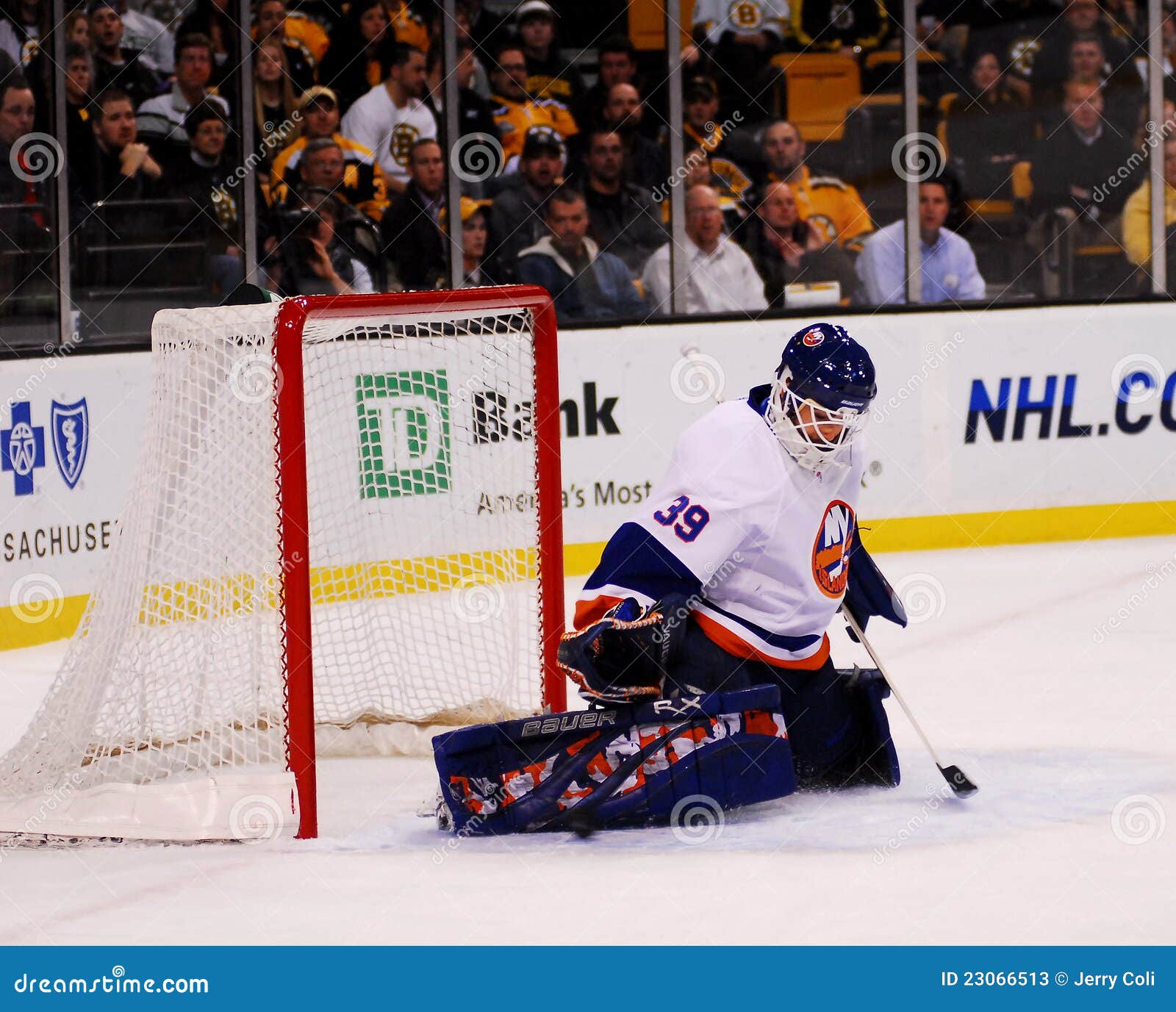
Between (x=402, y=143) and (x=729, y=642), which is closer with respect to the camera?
(x=729, y=642)

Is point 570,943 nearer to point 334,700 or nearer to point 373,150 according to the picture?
point 334,700

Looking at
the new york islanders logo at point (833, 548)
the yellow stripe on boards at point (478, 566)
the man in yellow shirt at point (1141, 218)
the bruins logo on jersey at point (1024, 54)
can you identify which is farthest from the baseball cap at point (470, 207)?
the new york islanders logo at point (833, 548)

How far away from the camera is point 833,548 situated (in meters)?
3.41

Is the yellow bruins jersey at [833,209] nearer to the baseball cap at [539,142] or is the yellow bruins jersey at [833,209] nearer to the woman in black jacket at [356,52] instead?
the baseball cap at [539,142]

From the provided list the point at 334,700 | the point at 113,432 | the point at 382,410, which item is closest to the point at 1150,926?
the point at 334,700

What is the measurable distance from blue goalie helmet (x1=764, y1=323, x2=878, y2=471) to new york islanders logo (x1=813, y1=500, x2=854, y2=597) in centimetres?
12

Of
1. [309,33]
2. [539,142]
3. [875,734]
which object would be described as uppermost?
[309,33]

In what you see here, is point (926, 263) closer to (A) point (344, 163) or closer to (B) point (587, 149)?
(B) point (587, 149)

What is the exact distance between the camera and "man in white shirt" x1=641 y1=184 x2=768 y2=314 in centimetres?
681

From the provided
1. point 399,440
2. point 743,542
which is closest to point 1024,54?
point 399,440

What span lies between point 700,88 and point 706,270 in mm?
701

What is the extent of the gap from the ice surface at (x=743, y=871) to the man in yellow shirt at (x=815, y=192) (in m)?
3.31
